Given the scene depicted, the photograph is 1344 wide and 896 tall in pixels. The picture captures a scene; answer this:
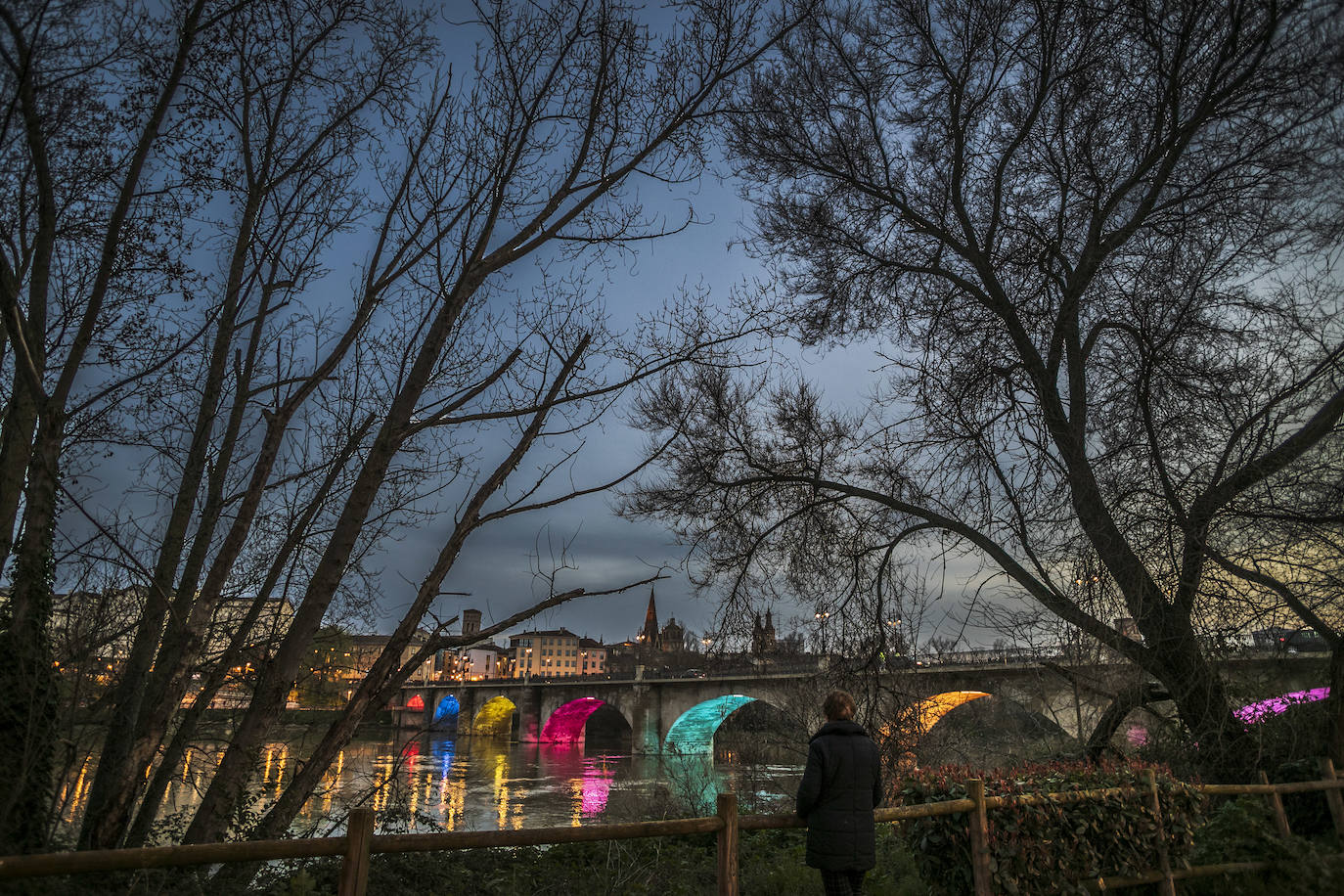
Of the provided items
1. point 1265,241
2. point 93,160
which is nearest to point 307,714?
point 93,160

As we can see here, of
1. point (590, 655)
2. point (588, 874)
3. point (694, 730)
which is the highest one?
point (590, 655)

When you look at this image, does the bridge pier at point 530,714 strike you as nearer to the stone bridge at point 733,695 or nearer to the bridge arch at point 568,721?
the stone bridge at point 733,695

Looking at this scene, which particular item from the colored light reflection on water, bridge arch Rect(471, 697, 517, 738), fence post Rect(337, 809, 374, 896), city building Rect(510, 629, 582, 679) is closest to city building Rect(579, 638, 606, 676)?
city building Rect(510, 629, 582, 679)

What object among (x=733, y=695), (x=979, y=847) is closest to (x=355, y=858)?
(x=979, y=847)

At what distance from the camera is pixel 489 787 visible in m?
30.2

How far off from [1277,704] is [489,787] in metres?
27.6

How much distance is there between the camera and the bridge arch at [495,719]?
247 ft

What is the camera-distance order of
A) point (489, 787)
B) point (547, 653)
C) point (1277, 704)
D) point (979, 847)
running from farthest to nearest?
point (547, 653) < point (489, 787) < point (1277, 704) < point (979, 847)

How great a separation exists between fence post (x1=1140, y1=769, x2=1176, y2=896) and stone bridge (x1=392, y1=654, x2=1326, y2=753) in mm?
1688

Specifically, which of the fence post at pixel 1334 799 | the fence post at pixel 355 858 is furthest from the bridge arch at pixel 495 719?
the fence post at pixel 355 858

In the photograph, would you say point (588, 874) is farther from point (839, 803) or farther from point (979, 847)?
point (839, 803)

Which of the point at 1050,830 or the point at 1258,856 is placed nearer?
the point at 1050,830

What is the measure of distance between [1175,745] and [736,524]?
587cm

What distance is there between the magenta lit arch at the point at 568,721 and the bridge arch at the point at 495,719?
653cm
